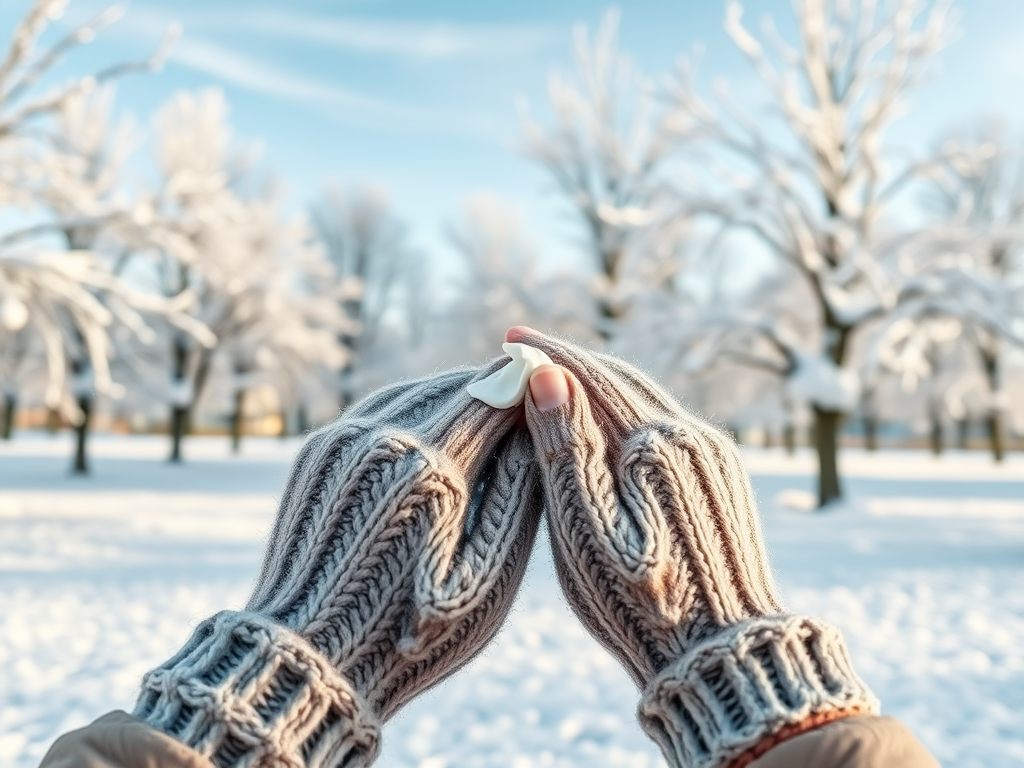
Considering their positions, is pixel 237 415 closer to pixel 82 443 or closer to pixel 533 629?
pixel 82 443

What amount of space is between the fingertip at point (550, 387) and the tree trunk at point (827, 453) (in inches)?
323

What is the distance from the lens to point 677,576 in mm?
1135

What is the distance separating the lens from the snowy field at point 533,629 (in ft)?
8.11

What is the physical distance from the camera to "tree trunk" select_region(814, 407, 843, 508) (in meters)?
8.66

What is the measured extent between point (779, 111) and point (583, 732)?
26.6ft

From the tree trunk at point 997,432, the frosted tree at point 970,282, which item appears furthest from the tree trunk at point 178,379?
the tree trunk at point 997,432

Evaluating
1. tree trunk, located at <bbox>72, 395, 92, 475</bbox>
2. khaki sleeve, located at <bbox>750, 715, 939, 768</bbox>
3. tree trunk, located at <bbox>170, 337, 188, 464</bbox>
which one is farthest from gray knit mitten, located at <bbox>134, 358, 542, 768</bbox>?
tree trunk, located at <bbox>170, 337, 188, 464</bbox>

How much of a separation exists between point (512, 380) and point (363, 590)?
16.5 inches

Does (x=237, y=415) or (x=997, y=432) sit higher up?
(x=237, y=415)

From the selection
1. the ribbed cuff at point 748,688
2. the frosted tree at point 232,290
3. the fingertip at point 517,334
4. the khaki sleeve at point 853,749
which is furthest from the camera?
the frosted tree at point 232,290

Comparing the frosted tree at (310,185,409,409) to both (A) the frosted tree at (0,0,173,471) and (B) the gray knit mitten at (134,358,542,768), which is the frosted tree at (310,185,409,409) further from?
(B) the gray knit mitten at (134,358,542,768)

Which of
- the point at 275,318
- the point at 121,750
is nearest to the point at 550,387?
the point at 121,750

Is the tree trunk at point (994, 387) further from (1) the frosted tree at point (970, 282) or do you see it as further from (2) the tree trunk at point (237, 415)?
(2) the tree trunk at point (237, 415)

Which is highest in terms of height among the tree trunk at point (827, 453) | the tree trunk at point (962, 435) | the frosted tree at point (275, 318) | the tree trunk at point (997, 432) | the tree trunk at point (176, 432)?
the frosted tree at point (275, 318)
